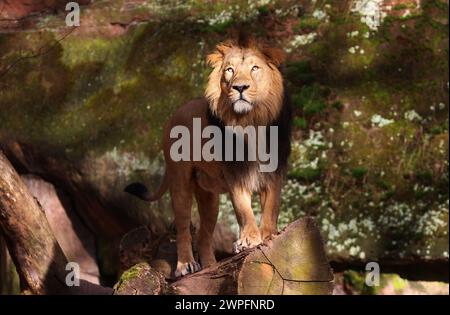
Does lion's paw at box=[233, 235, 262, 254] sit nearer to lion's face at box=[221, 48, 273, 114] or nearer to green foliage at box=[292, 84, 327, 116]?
lion's face at box=[221, 48, 273, 114]

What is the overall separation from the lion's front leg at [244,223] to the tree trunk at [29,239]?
1.34 metres

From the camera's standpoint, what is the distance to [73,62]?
985 cm

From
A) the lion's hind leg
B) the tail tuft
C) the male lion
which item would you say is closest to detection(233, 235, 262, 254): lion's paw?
the male lion

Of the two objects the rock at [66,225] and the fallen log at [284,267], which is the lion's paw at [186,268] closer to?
the fallen log at [284,267]

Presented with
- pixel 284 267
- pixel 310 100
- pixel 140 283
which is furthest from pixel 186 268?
pixel 310 100

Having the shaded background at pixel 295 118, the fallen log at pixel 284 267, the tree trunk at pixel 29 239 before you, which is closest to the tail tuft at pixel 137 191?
the tree trunk at pixel 29 239

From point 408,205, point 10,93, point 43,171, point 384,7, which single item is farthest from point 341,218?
point 10,93

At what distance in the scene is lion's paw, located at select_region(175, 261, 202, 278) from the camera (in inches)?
262

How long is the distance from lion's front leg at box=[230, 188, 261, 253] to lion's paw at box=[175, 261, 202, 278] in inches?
35.8

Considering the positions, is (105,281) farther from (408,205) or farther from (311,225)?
(311,225)

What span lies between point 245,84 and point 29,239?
6.01 ft

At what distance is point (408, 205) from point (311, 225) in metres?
3.94

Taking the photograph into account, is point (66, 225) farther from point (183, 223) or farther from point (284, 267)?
point (284, 267)
